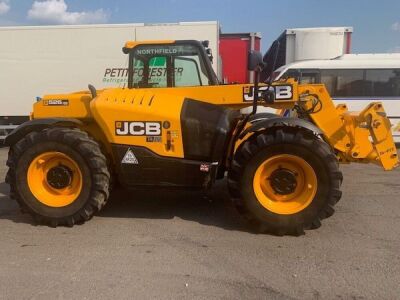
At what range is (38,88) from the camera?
12.5 meters

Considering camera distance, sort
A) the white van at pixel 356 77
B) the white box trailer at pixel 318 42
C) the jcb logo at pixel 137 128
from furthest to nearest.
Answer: the white box trailer at pixel 318 42, the white van at pixel 356 77, the jcb logo at pixel 137 128

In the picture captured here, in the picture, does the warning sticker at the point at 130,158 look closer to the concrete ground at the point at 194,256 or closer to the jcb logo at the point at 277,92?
the concrete ground at the point at 194,256

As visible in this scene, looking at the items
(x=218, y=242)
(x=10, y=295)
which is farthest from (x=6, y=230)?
(x=218, y=242)

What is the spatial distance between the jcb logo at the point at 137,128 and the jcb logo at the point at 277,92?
119 cm

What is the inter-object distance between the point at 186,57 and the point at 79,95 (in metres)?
1.44

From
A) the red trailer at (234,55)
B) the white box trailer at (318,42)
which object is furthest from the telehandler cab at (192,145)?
the white box trailer at (318,42)

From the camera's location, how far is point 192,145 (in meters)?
5.18

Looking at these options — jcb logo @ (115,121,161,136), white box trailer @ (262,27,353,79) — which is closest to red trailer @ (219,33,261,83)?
white box trailer @ (262,27,353,79)

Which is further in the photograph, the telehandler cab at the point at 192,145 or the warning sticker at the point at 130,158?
the warning sticker at the point at 130,158

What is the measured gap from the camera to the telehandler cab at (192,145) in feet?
16.0

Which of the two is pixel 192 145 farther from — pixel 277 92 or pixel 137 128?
pixel 277 92

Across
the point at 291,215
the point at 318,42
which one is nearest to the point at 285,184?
the point at 291,215

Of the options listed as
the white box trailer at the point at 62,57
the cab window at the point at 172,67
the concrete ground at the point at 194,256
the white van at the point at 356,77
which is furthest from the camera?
the white van at the point at 356,77

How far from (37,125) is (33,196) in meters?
0.85
